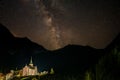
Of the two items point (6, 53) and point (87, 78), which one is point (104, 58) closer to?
point (87, 78)

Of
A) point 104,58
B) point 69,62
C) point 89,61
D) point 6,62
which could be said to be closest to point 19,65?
point 6,62

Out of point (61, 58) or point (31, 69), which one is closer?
point (61, 58)

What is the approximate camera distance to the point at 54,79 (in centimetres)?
3725

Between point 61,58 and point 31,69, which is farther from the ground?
point 61,58

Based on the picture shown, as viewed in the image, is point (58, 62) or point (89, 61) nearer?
point (89, 61)

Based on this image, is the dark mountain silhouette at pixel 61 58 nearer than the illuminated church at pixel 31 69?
Yes

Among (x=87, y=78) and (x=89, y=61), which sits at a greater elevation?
(x=89, y=61)

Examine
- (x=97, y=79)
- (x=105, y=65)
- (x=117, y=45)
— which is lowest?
(x=97, y=79)

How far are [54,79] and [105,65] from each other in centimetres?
1134

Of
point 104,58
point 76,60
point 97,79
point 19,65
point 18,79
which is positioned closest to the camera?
point 97,79

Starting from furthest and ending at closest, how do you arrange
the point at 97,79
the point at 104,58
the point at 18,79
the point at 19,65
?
1. the point at 18,79
2. the point at 19,65
3. the point at 104,58
4. the point at 97,79

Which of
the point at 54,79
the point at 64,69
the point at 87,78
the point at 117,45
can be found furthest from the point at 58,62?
the point at 117,45

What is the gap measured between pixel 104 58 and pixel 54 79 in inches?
432

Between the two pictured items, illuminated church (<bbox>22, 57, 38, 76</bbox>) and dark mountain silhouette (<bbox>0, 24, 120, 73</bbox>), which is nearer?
dark mountain silhouette (<bbox>0, 24, 120, 73</bbox>)
